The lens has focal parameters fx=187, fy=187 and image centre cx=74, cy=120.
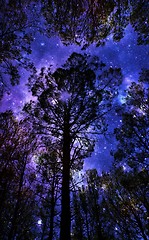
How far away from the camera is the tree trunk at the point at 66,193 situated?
686cm

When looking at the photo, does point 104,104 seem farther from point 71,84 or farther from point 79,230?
point 79,230

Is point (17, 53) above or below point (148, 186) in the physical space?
above

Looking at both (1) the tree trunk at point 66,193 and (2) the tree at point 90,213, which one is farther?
(2) the tree at point 90,213

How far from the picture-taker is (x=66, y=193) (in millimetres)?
7770

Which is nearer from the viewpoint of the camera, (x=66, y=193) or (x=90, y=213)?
(x=66, y=193)

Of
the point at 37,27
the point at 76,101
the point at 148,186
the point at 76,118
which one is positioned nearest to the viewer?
the point at 37,27

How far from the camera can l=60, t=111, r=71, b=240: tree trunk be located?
6861 millimetres

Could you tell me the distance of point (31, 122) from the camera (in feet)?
39.9

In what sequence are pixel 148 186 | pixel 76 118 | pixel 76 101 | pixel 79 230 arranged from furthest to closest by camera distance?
pixel 79 230 < pixel 148 186 < pixel 76 101 < pixel 76 118

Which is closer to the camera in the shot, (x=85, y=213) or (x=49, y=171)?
(x=49, y=171)

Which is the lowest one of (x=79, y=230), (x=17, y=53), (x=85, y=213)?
(x=79, y=230)

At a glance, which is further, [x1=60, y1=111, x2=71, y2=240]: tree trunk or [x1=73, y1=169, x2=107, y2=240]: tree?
[x1=73, y1=169, x2=107, y2=240]: tree

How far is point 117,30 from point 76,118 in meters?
4.94

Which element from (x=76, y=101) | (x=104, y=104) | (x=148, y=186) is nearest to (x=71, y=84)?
(x=76, y=101)
